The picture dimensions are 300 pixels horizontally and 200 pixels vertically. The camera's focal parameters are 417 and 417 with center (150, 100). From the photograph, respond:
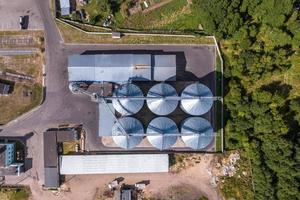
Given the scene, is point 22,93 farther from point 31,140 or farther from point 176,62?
point 176,62

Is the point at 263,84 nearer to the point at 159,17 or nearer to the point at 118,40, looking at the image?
the point at 159,17

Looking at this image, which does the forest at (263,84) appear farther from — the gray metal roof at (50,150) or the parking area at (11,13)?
the parking area at (11,13)

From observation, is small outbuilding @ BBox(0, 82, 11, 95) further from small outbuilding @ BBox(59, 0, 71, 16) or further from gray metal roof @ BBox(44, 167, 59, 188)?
small outbuilding @ BBox(59, 0, 71, 16)

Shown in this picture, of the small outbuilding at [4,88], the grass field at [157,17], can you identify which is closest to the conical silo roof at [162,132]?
the grass field at [157,17]

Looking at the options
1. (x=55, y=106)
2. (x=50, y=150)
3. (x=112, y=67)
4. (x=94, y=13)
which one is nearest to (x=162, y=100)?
(x=112, y=67)

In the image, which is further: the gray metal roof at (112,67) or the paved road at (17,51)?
the paved road at (17,51)

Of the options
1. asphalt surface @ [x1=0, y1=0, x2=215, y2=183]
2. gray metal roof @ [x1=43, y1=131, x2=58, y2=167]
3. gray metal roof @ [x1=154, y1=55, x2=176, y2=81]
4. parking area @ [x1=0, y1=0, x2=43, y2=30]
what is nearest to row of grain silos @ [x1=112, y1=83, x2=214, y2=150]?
gray metal roof @ [x1=154, y1=55, x2=176, y2=81]
